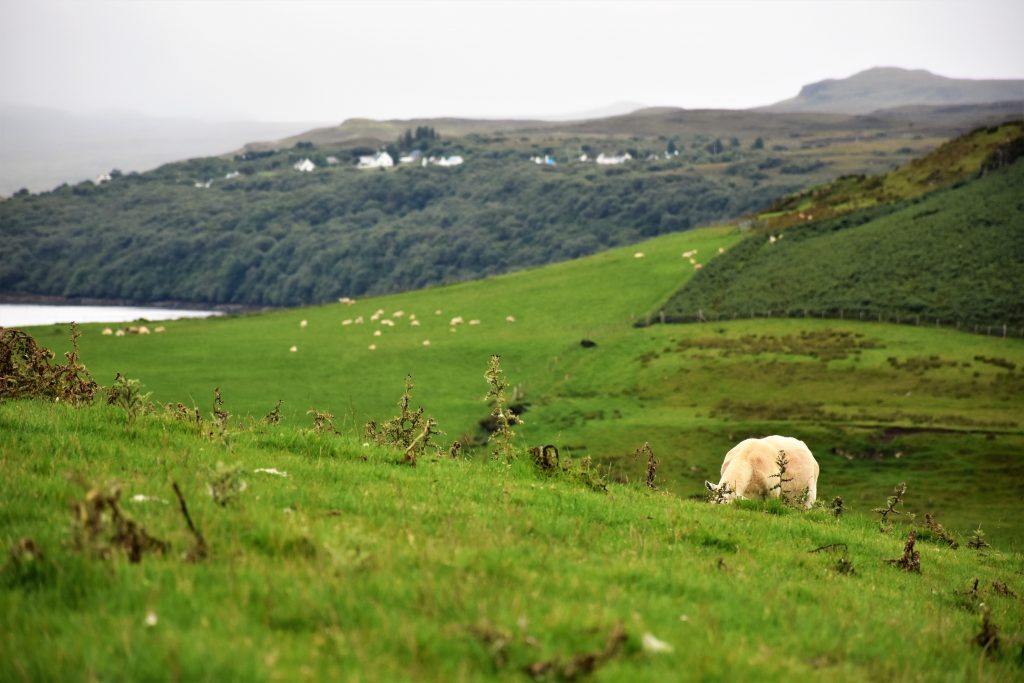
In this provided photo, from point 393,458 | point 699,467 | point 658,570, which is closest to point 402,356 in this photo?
point 699,467

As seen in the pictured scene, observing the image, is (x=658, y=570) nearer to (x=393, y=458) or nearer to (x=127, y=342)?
(x=393, y=458)

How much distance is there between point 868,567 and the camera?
449 inches

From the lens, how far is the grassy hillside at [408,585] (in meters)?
5.81

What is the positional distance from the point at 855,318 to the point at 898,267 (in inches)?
444

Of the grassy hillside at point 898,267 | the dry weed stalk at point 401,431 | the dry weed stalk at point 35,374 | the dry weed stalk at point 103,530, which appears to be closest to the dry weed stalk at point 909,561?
the dry weed stalk at point 401,431

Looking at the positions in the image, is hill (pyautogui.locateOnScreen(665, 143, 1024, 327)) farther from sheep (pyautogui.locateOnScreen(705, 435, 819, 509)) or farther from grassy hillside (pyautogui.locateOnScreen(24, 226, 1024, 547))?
sheep (pyautogui.locateOnScreen(705, 435, 819, 509))

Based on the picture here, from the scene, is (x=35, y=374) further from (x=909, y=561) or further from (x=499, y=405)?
(x=909, y=561)

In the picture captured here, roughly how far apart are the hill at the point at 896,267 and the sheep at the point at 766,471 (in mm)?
57896

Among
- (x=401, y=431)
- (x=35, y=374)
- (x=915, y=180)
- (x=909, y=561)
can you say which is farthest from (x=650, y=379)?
(x=915, y=180)

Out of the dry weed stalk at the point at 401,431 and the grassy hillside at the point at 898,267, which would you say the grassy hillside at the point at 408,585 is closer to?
the dry weed stalk at the point at 401,431

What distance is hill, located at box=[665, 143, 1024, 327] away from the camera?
76.6 m

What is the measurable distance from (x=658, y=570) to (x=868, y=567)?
4.38 m

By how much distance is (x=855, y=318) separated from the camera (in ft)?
253

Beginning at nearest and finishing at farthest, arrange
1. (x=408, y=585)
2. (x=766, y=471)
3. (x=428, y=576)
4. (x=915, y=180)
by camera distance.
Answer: (x=408, y=585) < (x=428, y=576) < (x=766, y=471) < (x=915, y=180)
